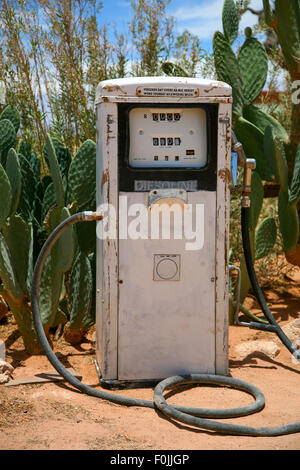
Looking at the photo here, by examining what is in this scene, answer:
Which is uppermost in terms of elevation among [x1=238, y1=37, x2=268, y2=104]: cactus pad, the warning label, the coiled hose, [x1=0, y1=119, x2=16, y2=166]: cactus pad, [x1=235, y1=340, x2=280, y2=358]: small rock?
[x1=238, y1=37, x2=268, y2=104]: cactus pad

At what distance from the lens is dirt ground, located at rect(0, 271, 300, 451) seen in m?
2.67

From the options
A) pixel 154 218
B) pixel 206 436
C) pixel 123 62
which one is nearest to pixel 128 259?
pixel 154 218

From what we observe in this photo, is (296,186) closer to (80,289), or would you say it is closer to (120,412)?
(80,289)

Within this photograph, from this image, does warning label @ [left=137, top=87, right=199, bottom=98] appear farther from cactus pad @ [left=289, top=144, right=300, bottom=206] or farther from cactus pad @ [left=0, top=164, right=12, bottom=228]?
cactus pad @ [left=289, top=144, right=300, bottom=206]

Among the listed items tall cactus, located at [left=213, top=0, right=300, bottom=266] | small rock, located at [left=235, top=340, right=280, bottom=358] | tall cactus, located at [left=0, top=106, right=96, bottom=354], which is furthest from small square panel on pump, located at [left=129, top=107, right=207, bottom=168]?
tall cactus, located at [left=213, top=0, right=300, bottom=266]

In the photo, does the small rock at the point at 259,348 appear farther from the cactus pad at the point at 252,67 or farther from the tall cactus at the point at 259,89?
the cactus pad at the point at 252,67

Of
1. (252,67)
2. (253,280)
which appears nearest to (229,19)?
(252,67)

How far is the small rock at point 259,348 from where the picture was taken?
4.07 meters

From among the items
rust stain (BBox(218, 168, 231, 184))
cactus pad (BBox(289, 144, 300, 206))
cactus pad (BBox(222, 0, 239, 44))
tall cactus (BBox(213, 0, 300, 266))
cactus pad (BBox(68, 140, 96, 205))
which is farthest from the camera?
cactus pad (BBox(222, 0, 239, 44))

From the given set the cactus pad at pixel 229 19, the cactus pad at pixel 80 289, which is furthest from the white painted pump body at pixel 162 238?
the cactus pad at pixel 229 19

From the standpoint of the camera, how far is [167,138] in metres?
3.36

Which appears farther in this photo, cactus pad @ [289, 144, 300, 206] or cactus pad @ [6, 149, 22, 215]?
cactus pad @ [289, 144, 300, 206]

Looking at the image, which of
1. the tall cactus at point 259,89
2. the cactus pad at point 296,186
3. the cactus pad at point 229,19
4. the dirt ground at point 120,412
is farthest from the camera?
the cactus pad at point 229,19

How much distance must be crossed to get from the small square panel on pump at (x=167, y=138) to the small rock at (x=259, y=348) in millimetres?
1390
